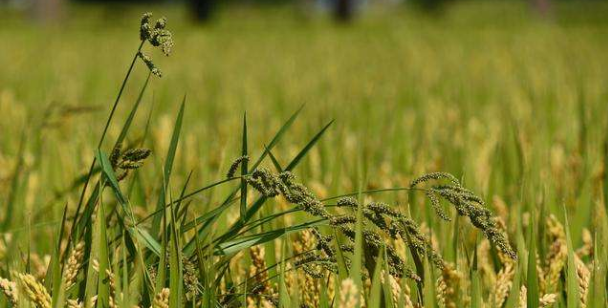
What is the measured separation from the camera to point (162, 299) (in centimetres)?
104

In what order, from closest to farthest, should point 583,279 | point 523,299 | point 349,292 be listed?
1. point 349,292
2. point 523,299
3. point 583,279

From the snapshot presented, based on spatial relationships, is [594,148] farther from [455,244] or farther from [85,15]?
[85,15]

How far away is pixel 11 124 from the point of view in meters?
3.29

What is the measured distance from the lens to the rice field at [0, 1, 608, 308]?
3.51 feet

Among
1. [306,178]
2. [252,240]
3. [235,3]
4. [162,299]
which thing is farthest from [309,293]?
[235,3]

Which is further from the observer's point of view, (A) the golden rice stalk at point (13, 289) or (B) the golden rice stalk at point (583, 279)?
(B) the golden rice stalk at point (583, 279)

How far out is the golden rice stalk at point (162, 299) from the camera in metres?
1.02

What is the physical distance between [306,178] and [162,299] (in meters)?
0.87

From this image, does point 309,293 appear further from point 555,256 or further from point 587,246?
point 587,246

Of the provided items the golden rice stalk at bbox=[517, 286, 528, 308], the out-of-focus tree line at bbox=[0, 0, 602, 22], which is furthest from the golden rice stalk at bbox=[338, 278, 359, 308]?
the out-of-focus tree line at bbox=[0, 0, 602, 22]

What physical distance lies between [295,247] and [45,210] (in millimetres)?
686

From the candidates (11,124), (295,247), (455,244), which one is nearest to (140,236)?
(295,247)

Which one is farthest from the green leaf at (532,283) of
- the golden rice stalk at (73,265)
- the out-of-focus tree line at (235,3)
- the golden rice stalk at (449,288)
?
the out-of-focus tree line at (235,3)

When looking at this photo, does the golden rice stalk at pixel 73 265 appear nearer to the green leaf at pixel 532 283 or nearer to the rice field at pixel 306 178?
the rice field at pixel 306 178
